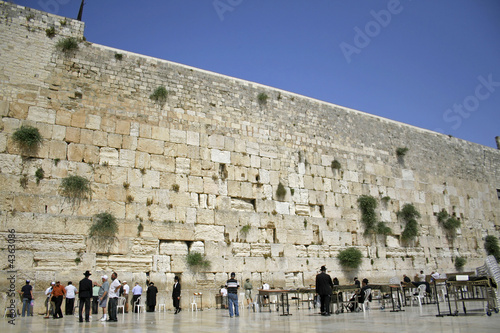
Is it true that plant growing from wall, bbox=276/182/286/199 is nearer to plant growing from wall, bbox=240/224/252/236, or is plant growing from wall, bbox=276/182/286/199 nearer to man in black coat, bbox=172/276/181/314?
plant growing from wall, bbox=240/224/252/236

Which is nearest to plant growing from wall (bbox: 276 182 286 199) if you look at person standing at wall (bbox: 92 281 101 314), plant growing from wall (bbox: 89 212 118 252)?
plant growing from wall (bbox: 89 212 118 252)

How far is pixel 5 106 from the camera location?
11406mm

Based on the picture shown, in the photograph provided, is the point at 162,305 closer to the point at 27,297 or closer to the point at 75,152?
the point at 27,297

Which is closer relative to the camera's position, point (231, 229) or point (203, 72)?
point (231, 229)

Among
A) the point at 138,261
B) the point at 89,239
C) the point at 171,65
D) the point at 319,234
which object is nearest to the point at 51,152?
the point at 89,239

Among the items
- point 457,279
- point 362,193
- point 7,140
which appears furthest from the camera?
point 362,193

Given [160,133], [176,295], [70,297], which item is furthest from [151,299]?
[160,133]

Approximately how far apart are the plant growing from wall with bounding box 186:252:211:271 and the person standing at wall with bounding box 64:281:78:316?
317cm

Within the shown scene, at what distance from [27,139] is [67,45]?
3117mm

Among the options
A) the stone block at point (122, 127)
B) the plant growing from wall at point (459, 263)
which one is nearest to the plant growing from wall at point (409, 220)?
the plant growing from wall at point (459, 263)

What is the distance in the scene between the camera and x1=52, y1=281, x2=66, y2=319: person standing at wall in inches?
380

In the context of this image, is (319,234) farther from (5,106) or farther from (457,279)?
(5,106)

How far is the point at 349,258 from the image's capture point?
1535 centimetres

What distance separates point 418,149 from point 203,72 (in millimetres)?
11068
